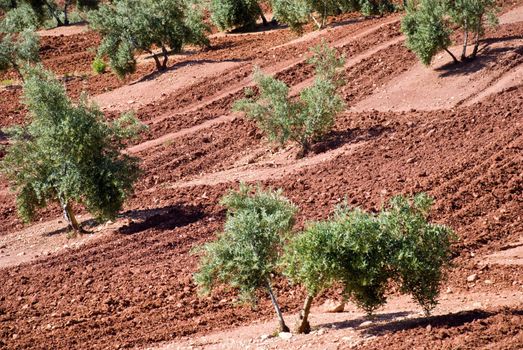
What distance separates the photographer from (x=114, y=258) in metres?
20.7

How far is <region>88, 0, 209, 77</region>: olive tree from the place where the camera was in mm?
35188

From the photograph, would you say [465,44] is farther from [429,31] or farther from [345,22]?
[345,22]

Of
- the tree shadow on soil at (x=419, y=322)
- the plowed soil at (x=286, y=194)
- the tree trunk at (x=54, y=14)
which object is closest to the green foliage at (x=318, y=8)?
the plowed soil at (x=286, y=194)

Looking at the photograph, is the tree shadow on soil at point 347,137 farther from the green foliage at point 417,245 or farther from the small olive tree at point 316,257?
the small olive tree at point 316,257

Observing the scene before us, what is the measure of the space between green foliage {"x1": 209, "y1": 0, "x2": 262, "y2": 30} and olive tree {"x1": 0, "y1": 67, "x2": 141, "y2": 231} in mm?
24425

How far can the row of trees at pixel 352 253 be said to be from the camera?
42.9 ft

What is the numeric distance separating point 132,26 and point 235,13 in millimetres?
11602

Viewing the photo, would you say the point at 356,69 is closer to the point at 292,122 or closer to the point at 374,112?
the point at 374,112

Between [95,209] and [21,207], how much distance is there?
2400mm

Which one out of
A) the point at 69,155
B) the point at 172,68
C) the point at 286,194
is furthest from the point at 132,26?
the point at 286,194

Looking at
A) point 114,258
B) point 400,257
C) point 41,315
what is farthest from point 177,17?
point 400,257

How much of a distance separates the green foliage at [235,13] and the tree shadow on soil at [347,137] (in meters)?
20.6

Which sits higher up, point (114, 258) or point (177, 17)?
point (177, 17)

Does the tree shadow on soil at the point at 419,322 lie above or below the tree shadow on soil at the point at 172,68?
below
